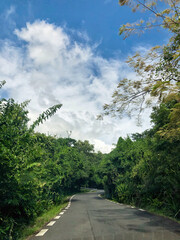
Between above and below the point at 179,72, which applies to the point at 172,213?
below

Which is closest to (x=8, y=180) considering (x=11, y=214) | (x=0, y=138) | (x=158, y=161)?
(x=0, y=138)

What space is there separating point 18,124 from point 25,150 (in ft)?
3.01

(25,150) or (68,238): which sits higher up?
(25,150)

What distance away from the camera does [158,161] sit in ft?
37.6

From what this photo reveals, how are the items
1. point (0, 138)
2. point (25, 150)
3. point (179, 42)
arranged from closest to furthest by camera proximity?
point (0, 138)
point (25, 150)
point (179, 42)

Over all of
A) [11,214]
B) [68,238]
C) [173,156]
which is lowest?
[68,238]

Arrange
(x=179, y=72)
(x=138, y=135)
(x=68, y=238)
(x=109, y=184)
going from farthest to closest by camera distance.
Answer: (x=138, y=135)
(x=109, y=184)
(x=179, y=72)
(x=68, y=238)

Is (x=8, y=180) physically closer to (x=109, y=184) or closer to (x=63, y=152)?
(x=63, y=152)

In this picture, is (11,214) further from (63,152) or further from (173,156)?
(63,152)

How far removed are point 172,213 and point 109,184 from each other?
1909 centimetres

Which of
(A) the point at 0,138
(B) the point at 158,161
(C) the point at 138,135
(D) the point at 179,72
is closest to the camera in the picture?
(A) the point at 0,138

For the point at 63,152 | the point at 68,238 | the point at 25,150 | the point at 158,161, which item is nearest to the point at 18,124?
the point at 25,150

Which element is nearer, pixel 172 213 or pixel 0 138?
pixel 0 138

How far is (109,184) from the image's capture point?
27.7 metres
